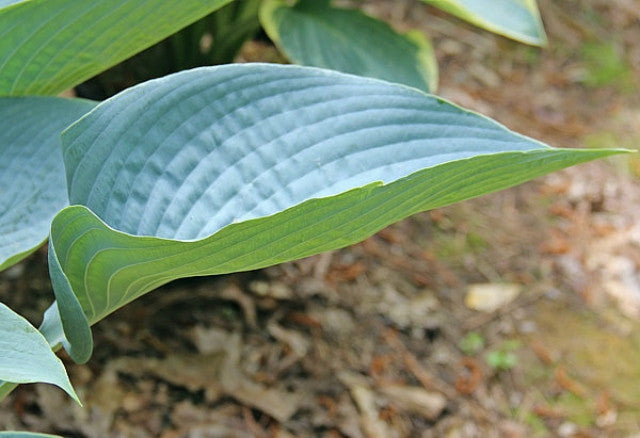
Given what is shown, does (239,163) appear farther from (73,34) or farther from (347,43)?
(347,43)

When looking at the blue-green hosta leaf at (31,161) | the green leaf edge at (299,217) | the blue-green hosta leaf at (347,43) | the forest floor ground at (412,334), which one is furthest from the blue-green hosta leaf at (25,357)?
the blue-green hosta leaf at (347,43)

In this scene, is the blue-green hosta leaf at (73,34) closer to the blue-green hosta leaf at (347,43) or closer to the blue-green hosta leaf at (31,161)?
the blue-green hosta leaf at (31,161)

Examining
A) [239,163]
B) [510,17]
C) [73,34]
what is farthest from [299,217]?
[510,17]

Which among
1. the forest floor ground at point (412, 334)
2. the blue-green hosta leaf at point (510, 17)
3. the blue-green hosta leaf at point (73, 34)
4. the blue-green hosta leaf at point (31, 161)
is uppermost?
the blue-green hosta leaf at point (73, 34)

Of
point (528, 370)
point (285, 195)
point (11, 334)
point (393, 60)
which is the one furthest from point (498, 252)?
point (11, 334)

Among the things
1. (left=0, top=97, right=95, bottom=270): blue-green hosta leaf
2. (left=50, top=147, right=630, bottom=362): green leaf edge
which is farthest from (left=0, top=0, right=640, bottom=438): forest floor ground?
(left=50, top=147, right=630, bottom=362): green leaf edge

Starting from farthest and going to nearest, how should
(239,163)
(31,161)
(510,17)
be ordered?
(510,17)
(31,161)
(239,163)
